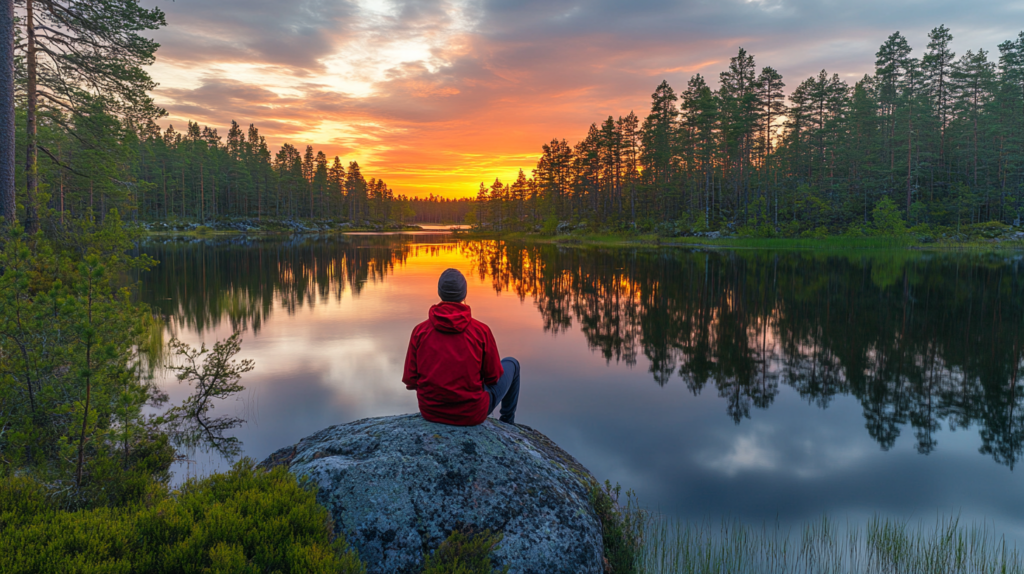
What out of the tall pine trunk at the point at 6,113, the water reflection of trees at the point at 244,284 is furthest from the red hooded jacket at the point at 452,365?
the water reflection of trees at the point at 244,284

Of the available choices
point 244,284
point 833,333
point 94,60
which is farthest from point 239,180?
point 833,333

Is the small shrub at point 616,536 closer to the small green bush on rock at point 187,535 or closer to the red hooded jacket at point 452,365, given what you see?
the red hooded jacket at point 452,365

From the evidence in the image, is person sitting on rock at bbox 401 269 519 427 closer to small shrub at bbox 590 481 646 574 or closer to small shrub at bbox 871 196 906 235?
small shrub at bbox 590 481 646 574

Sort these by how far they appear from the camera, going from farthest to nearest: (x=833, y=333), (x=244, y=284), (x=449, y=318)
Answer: (x=244, y=284), (x=833, y=333), (x=449, y=318)

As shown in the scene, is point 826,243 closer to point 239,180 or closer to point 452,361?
point 452,361

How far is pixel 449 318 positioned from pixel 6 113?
12030 millimetres

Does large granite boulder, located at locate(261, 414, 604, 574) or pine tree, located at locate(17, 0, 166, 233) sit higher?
pine tree, located at locate(17, 0, 166, 233)

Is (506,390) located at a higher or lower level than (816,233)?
lower

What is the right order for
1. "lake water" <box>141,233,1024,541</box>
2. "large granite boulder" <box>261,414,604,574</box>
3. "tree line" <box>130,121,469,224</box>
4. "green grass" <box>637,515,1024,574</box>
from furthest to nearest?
1. "tree line" <box>130,121,469,224</box>
2. "lake water" <box>141,233,1024,541</box>
3. "green grass" <box>637,515,1024,574</box>
4. "large granite boulder" <box>261,414,604,574</box>

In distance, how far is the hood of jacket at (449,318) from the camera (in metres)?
4.79

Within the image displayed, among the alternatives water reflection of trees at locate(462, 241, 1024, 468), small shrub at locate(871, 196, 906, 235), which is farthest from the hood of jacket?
small shrub at locate(871, 196, 906, 235)

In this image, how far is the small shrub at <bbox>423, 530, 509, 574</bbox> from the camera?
3.70 meters

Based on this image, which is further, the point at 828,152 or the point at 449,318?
the point at 828,152

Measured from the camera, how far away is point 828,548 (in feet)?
18.9
